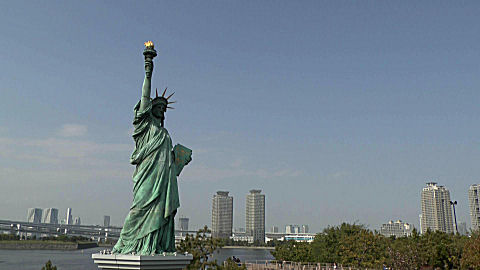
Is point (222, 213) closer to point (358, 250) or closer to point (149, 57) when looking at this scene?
point (358, 250)

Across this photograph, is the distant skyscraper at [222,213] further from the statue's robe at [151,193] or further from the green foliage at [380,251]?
the statue's robe at [151,193]

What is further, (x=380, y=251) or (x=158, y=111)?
(x=380, y=251)

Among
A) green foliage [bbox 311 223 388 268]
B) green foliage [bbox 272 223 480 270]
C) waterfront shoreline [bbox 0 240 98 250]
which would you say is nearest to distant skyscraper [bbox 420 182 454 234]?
green foliage [bbox 272 223 480 270]

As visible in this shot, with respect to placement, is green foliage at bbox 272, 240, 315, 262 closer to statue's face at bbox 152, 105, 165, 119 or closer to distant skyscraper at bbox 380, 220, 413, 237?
statue's face at bbox 152, 105, 165, 119

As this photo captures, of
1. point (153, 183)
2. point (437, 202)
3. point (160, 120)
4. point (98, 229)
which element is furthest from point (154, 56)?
point (98, 229)

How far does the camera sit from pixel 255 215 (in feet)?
589

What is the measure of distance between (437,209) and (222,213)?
8492cm

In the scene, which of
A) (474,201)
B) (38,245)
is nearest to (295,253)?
(474,201)

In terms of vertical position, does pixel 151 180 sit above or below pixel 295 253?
above

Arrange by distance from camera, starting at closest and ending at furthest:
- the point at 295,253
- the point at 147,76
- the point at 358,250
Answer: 1. the point at 147,76
2. the point at 358,250
3. the point at 295,253

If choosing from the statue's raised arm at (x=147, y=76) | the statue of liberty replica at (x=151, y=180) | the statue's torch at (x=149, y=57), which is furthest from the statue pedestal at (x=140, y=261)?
the statue's torch at (x=149, y=57)

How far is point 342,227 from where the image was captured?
41.1 meters

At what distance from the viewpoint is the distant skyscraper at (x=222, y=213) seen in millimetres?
172500

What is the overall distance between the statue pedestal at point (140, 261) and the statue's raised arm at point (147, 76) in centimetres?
569
